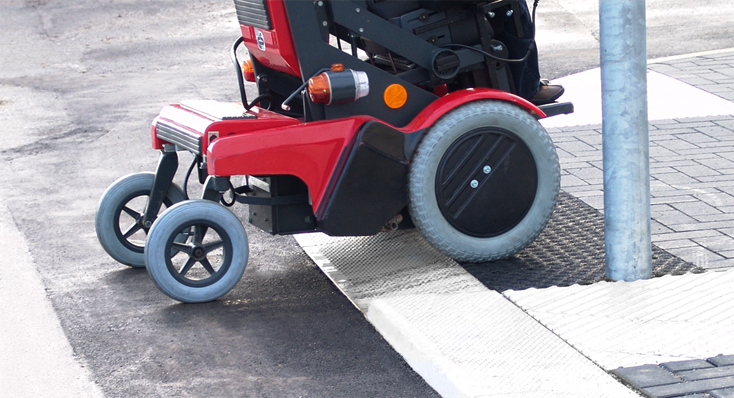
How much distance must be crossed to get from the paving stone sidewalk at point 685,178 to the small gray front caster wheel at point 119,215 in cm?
261

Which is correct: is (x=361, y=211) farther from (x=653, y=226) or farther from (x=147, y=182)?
(x=653, y=226)

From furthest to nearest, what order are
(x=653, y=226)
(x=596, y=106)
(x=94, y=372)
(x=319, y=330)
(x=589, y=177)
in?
1. (x=596, y=106)
2. (x=589, y=177)
3. (x=653, y=226)
4. (x=319, y=330)
5. (x=94, y=372)

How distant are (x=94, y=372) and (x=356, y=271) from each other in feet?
4.92

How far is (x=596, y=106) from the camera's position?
26.1 ft

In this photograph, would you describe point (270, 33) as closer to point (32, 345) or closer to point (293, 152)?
point (293, 152)

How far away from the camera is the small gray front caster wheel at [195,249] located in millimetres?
4309

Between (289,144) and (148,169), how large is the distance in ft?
9.57

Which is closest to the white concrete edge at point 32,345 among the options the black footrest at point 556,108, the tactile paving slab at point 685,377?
the tactile paving slab at point 685,377

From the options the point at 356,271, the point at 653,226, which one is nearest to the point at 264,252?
the point at 356,271

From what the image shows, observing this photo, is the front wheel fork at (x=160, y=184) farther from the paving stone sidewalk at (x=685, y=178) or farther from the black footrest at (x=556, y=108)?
the paving stone sidewalk at (x=685, y=178)

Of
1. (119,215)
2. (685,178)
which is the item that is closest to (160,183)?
(119,215)

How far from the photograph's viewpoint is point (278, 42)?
14.6ft

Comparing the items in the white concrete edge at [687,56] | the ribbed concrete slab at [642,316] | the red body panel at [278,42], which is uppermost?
the red body panel at [278,42]

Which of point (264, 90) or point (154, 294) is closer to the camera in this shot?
point (154, 294)
